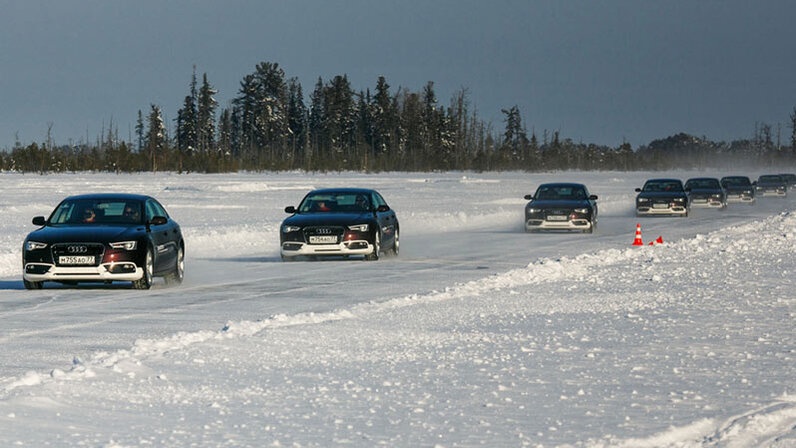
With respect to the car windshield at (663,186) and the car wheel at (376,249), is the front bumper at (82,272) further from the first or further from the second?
the car windshield at (663,186)

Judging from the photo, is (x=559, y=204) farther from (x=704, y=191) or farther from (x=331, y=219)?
(x=704, y=191)

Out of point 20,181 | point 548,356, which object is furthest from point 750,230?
point 20,181

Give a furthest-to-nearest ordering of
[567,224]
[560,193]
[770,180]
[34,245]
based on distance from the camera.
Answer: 1. [770,180]
2. [560,193]
3. [567,224]
4. [34,245]

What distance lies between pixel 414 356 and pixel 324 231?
12300 millimetres

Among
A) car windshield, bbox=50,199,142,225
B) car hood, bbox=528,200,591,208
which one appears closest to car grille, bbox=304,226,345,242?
car windshield, bbox=50,199,142,225

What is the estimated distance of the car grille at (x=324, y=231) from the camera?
866 inches

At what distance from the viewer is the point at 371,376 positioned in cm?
888

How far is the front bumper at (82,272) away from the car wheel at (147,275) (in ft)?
0.91

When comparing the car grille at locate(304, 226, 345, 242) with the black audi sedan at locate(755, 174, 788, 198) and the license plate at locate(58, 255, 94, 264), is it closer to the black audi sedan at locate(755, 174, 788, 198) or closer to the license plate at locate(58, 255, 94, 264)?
the license plate at locate(58, 255, 94, 264)

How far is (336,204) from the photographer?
2339 centimetres

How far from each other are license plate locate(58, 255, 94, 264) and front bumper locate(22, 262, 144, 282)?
0.24ft

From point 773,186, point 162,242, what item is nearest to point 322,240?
point 162,242

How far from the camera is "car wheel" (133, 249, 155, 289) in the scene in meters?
16.5

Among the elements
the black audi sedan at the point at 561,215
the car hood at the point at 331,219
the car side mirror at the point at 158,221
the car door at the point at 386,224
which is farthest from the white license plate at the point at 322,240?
the black audi sedan at the point at 561,215
